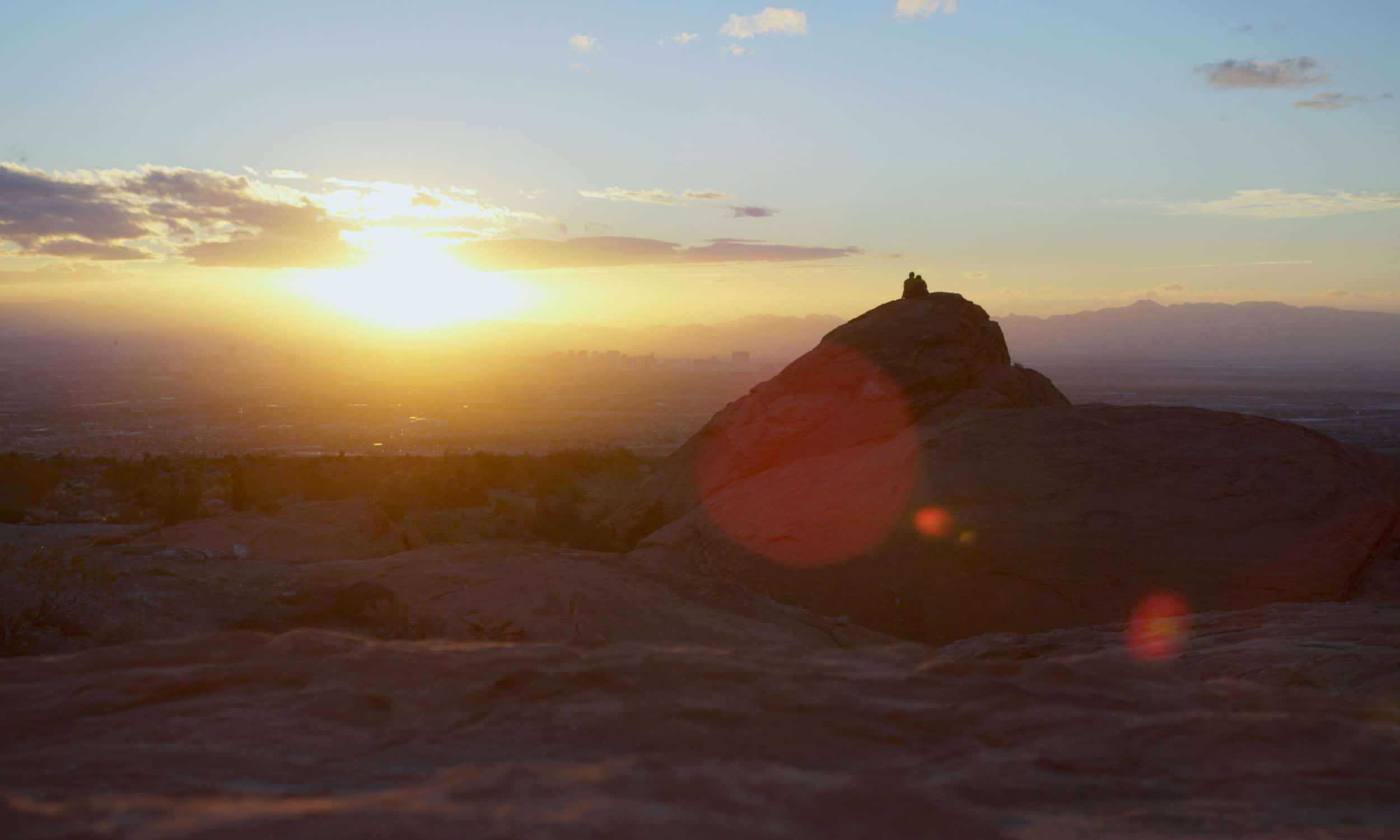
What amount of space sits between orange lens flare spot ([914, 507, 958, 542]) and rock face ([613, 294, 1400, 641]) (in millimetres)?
28

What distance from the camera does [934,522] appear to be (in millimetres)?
10258

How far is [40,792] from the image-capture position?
271 centimetres

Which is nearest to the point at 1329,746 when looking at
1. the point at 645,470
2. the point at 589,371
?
the point at 645,470

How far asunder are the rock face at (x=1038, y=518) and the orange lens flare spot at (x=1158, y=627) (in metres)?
0.13

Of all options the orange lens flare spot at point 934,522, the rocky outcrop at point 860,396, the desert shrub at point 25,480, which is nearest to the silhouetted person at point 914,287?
the rocky outcrop at point 860,396

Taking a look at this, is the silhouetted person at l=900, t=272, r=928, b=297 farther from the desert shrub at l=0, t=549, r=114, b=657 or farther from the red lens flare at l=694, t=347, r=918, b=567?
the desert shrub at l=0, t=549, r=114, b=657

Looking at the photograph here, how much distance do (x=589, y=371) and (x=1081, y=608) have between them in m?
140

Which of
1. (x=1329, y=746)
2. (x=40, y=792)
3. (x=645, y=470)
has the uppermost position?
(x=40, y=792)

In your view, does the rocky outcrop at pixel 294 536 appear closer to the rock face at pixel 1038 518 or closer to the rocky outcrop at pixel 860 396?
the rocky outcrop at pixel 860 396

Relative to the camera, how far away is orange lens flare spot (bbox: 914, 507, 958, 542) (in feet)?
33.1

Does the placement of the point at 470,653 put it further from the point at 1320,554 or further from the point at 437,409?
the point at 437,409

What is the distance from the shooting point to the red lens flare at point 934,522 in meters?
10.1

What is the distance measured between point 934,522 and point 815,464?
3.09 meters

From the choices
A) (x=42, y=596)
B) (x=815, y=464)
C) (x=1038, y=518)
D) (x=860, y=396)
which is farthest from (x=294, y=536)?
(x=1038, y=518)
